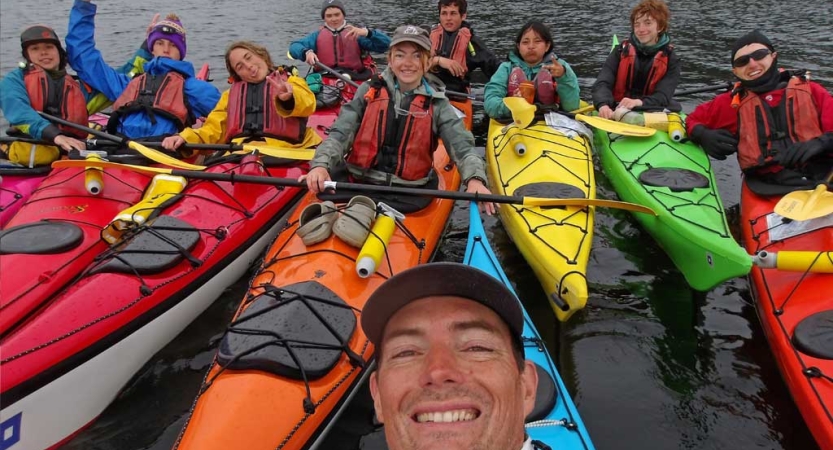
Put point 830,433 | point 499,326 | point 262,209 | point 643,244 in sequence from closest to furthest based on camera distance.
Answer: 1. point 499,326
2. point 830,433
3. point 262,209
4. point 643,244

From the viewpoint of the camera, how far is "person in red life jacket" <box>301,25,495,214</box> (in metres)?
4.27

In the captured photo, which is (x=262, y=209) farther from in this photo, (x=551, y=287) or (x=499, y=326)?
(x=499, y=326)

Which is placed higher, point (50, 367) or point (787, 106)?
point (787, 106)

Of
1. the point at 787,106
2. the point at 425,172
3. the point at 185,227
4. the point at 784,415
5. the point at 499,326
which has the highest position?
the point at 787,106

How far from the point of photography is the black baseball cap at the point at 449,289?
173 cm

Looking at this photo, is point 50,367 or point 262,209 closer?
point 50,367

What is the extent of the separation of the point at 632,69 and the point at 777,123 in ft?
6.22

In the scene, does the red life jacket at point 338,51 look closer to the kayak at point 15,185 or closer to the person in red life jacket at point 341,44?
the person in red life jacket at point 341,44

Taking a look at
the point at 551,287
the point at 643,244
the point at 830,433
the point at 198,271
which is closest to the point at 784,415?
the point at 830,433

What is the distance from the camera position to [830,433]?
8.99ft

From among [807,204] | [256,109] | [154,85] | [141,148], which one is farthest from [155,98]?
[807,204]

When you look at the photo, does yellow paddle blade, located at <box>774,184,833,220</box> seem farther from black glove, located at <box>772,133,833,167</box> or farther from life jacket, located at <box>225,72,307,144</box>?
life jacket, located at <box>225,72,307,144</box>

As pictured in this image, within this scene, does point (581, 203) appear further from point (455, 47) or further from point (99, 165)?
point (455, 47)

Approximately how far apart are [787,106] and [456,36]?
441 centimetres
